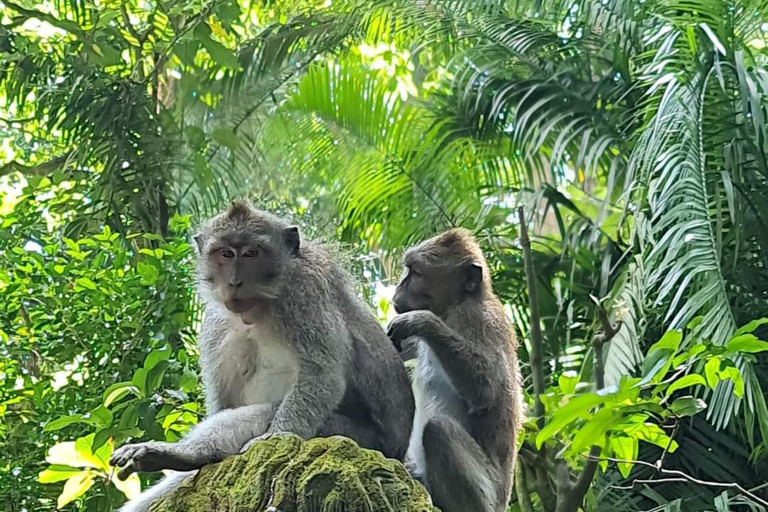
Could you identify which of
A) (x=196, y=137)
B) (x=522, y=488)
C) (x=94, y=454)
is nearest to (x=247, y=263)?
(x=94, y=454)

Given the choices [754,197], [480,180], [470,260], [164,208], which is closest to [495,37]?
[480,180]

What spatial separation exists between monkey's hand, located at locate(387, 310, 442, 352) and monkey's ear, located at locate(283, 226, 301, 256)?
48 cm

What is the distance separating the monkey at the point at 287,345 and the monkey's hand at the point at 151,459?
10.2 inches

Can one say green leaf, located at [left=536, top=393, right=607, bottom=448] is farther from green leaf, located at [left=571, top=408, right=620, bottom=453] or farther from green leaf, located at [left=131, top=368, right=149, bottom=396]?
green leaf, located at [left=131, top=368, right=149, bottom=396]

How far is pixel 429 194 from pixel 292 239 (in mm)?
4233

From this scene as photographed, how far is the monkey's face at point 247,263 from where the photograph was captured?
10.4 feet

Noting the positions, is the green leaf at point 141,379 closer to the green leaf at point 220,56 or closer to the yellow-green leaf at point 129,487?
the yellow-green leaf at point 129,487

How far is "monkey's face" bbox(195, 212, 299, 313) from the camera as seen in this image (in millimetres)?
3178

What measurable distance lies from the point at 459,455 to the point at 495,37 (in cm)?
506

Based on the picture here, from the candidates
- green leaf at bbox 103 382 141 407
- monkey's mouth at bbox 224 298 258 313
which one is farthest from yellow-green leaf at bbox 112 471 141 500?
monkey's mouth at bbox 224 298 258 313

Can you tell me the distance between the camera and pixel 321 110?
7.95m

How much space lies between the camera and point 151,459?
2.59 m

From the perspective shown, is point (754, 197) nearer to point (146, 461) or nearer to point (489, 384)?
point (489, 384)

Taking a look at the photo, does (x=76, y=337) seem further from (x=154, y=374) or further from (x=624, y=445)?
(x=624, y=445)
